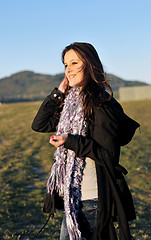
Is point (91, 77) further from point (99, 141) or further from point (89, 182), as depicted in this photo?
A: point (89, 182)

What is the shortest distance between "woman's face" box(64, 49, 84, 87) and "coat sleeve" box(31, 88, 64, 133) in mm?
343

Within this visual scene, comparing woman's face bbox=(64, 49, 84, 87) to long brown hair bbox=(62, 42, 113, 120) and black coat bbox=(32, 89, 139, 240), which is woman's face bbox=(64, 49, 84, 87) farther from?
black coat bbox=(32, 89, 139, 240)

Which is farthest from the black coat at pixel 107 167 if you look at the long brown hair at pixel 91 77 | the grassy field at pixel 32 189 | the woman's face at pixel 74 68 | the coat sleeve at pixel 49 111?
the grassy field at pixel 32 189

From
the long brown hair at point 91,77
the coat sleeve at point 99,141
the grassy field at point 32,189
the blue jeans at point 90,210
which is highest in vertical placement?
the long brown hair at point 91,77

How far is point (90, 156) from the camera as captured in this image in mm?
2500

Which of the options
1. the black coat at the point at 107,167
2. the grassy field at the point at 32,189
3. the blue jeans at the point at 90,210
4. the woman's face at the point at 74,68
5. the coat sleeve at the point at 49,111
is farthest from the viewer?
the grassy field at the point at 32,189

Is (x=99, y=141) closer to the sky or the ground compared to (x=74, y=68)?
closer to the ground

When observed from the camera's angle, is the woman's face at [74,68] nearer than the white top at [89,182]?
No

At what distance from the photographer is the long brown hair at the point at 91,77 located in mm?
2678

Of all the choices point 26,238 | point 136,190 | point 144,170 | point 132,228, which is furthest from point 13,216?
point 144,170

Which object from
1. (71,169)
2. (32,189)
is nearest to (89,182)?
(71,169)

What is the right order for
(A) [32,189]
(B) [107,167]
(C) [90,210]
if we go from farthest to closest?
(A) [32,189] → (C) [90,210] → (B) [107,167]

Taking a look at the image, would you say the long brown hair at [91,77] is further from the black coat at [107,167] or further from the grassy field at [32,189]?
the grassy field at [32,189]

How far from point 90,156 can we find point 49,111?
884 millimetres
